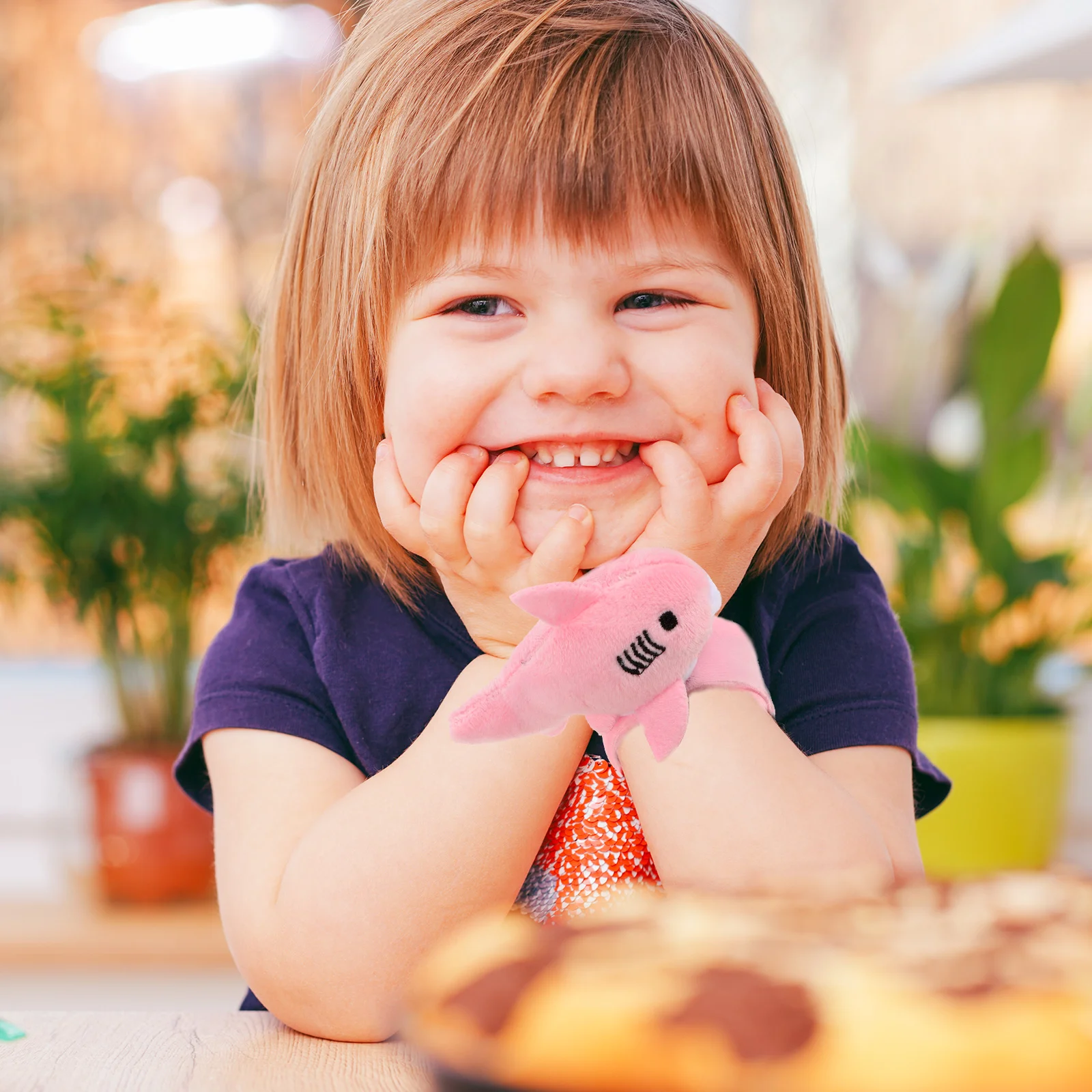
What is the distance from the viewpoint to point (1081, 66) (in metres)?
1.87

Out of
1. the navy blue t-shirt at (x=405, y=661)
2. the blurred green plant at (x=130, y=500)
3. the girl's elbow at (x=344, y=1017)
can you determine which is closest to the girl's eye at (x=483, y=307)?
the navy blue t-shirt at (x=405, y=661)

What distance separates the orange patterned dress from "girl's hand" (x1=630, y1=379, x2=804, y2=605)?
13 centimetres

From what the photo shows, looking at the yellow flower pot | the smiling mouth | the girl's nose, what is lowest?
the yellow flower pot

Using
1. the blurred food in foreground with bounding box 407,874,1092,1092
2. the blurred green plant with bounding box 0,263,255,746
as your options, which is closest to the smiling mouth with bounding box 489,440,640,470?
the blurred food in foreground with bounding box 407,874,1092,1092

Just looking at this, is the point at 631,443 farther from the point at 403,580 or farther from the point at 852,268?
the point at 852,268

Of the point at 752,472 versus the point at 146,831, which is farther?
the point at 146,831

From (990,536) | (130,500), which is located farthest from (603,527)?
(990,536)

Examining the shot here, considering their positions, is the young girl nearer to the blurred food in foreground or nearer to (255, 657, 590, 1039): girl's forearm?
(255, 657, 590, 1039): girl's forearm

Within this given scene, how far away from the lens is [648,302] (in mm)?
671

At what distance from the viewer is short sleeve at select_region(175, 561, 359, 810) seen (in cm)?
74

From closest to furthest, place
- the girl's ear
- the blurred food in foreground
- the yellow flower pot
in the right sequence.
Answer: the blurred food in foreground
the girl's ear
the yellow flower pot

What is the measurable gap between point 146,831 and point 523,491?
1.40m

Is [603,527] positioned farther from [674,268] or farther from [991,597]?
[991,597]

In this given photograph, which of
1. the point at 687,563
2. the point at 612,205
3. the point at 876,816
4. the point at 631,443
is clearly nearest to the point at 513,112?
the point at 612,205
